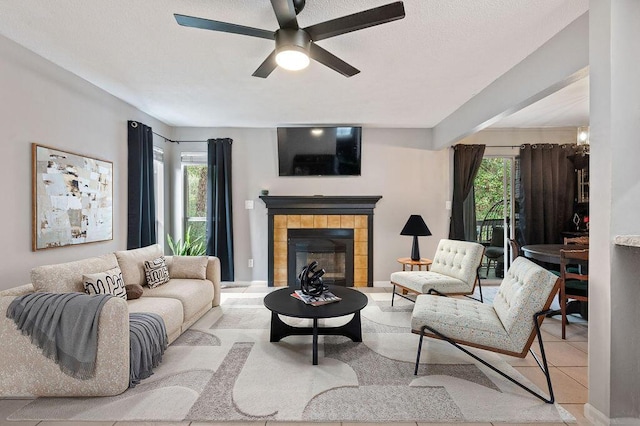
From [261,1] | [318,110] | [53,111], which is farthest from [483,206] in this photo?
[53,111]

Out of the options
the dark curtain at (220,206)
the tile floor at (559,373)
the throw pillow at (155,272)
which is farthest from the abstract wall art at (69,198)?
the dark curtain at (220,206)

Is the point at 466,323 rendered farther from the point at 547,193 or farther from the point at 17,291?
the point at 547,193

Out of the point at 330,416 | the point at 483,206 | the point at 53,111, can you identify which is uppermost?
the point at 53,111

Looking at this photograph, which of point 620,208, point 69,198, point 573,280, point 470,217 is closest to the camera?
point 620,208

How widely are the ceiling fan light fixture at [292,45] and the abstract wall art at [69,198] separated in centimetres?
231

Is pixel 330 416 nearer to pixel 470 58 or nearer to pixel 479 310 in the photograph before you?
pixel 479 310

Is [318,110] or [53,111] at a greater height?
[318,110]

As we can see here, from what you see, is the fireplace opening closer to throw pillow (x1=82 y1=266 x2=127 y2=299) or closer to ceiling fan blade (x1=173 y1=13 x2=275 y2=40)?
throw pillow (x1=82 y1=266 x2=127 y2=299)

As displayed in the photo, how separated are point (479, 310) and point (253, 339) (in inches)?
79.3

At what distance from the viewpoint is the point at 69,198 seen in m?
3.08

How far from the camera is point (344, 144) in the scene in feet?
16.7

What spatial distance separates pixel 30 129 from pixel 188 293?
6.38 ft

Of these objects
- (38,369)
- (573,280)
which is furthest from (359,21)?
(573,280)

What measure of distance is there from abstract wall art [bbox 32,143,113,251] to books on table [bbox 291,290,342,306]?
2209 millimetres
